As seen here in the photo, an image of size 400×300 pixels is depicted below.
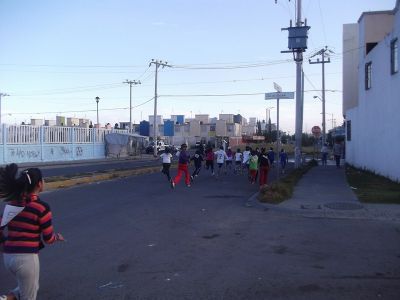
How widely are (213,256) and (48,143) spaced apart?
3797 cm

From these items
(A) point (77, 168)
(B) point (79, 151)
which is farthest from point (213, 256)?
(B) point (79, 151)

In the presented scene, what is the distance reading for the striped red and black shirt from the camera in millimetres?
4266

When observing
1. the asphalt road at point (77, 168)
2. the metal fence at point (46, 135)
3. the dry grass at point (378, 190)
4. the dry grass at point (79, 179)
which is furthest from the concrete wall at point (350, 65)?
the metal fence at point (46, 135)

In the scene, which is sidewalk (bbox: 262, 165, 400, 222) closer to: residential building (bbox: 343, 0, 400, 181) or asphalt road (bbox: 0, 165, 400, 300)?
asphalt road (bbox: 0, 165, 400, 300)

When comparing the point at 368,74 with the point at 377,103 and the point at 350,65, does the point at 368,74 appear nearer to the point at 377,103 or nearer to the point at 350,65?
the point at 377,103

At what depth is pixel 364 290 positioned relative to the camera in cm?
581

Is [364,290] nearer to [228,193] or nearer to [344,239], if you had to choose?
[344,239]

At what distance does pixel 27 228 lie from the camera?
4.29 m

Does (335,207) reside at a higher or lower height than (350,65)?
lower

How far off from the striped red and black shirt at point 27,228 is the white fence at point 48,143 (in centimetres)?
3527

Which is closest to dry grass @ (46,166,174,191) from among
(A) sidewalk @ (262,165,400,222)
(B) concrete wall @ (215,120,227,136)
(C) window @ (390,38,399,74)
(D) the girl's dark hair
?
(A) sidewalk @ (262,165,400,222)

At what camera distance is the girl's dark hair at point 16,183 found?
4.31 meters

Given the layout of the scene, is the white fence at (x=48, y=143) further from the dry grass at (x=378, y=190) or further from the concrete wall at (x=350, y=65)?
the dry grass at (x=378, y=190)

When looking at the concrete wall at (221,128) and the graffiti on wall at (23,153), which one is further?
the concrete wall at (221,128)
